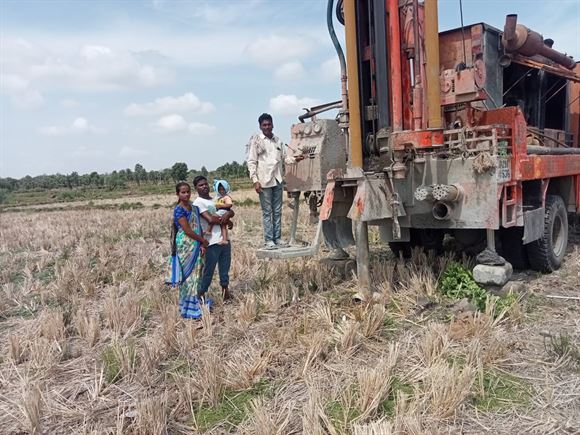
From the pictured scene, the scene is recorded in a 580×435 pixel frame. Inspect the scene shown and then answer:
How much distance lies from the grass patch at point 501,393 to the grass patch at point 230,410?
1361 millimetres

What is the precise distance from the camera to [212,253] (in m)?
5.44

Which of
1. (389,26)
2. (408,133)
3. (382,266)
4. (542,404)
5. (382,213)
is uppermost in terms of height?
(389,26)

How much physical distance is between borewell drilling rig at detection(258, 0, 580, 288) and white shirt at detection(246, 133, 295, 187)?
24 cm

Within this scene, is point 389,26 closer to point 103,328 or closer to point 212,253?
point 212,253

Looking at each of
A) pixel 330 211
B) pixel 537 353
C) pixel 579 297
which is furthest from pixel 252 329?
pixel 579 297

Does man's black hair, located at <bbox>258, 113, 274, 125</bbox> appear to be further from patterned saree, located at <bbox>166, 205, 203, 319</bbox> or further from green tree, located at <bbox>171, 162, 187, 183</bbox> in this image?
green tree, located at <bbox>171, 162, 187, 183</bbox>

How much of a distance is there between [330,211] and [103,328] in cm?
257

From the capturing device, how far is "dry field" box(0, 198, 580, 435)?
9.61 feet

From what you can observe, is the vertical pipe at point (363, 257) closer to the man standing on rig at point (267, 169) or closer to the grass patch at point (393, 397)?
the man standing on rig at point (267, 169)

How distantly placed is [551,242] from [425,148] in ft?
7.56

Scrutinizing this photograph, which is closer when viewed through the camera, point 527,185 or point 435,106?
point 435,106

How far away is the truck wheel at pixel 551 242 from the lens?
5.90 metres

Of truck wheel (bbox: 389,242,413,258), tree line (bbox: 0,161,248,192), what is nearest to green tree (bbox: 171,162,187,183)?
tree line (bbox: 0,161,248,192)

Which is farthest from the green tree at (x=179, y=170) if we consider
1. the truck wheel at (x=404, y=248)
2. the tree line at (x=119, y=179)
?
the truck wheel at (x=404, y=248)
